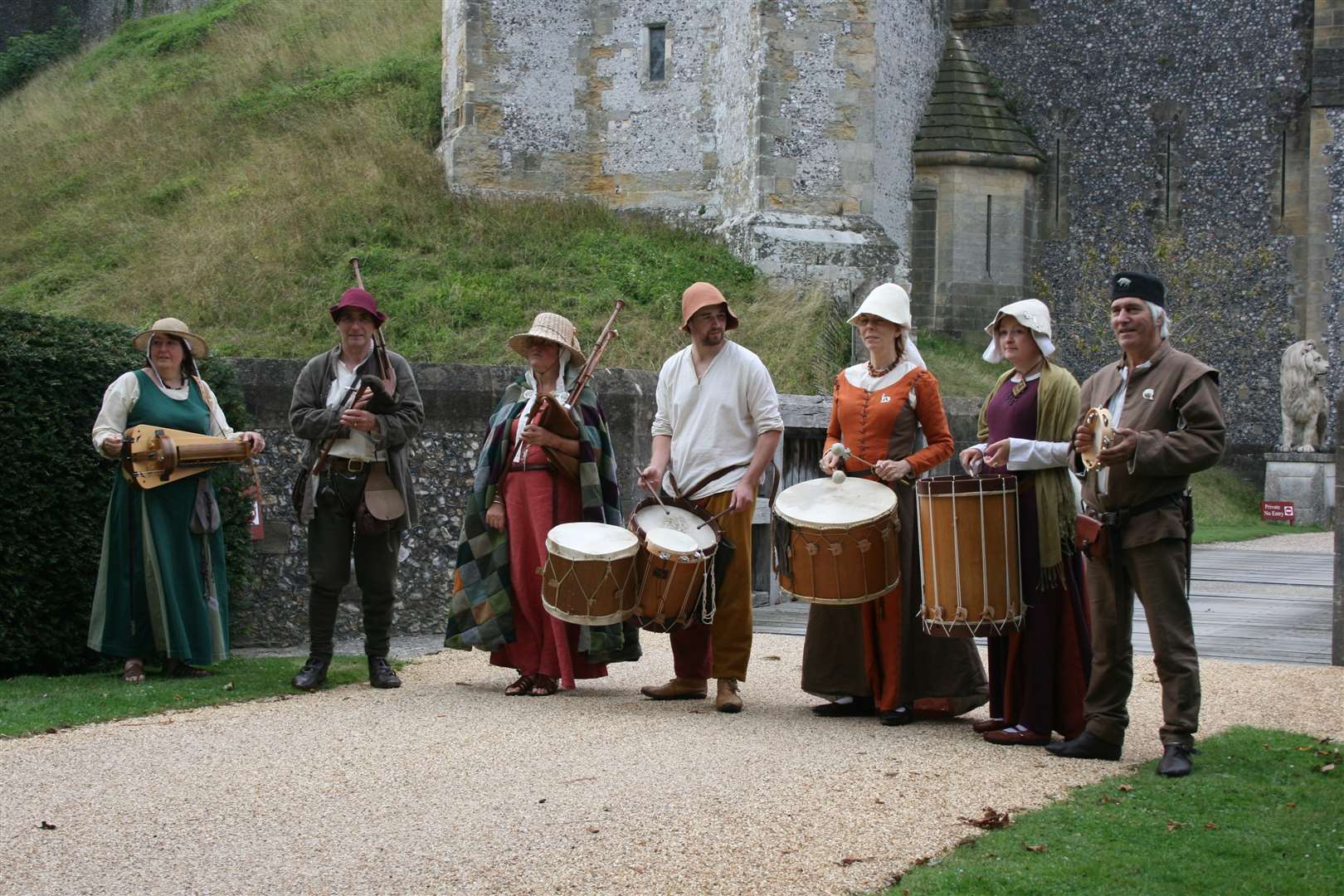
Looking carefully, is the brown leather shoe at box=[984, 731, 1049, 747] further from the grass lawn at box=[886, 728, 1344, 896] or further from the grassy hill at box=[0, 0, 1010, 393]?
the grassy hill at box=[0, 0, 1010, 393]

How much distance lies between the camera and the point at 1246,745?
545 centimetres

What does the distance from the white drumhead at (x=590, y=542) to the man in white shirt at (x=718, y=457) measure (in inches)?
11.3

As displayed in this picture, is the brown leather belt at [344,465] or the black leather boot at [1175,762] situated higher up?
the brown leather belt at [344,465]

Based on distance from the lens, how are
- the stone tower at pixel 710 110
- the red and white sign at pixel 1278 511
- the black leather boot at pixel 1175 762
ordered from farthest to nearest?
1. the red and white sign at pixel 1278 511
2. the stone tower at pixel 710 110
3. the black leather boot at pixel 1175 762

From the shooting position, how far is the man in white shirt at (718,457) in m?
6.38

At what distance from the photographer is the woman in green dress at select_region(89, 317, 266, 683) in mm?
6973

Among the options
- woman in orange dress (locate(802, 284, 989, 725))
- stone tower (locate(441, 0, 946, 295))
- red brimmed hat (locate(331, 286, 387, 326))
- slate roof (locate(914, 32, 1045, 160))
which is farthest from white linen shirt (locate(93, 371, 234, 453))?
slate roof (locate(914, 32, 1045, 160))

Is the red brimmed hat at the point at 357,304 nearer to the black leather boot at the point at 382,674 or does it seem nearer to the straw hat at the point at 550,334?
the straw hat at the point at 550,334

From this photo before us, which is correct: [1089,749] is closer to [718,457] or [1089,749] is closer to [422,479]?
[718,457]

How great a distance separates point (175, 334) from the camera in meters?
7.13

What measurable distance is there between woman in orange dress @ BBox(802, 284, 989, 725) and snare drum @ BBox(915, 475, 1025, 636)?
407 millimetres

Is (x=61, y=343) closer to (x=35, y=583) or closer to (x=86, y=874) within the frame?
(x=35, y=583)

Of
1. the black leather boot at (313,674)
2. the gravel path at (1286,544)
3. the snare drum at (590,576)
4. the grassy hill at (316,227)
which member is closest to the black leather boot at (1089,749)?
the snare drum at (590,576)

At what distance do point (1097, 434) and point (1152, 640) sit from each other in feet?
2.37
